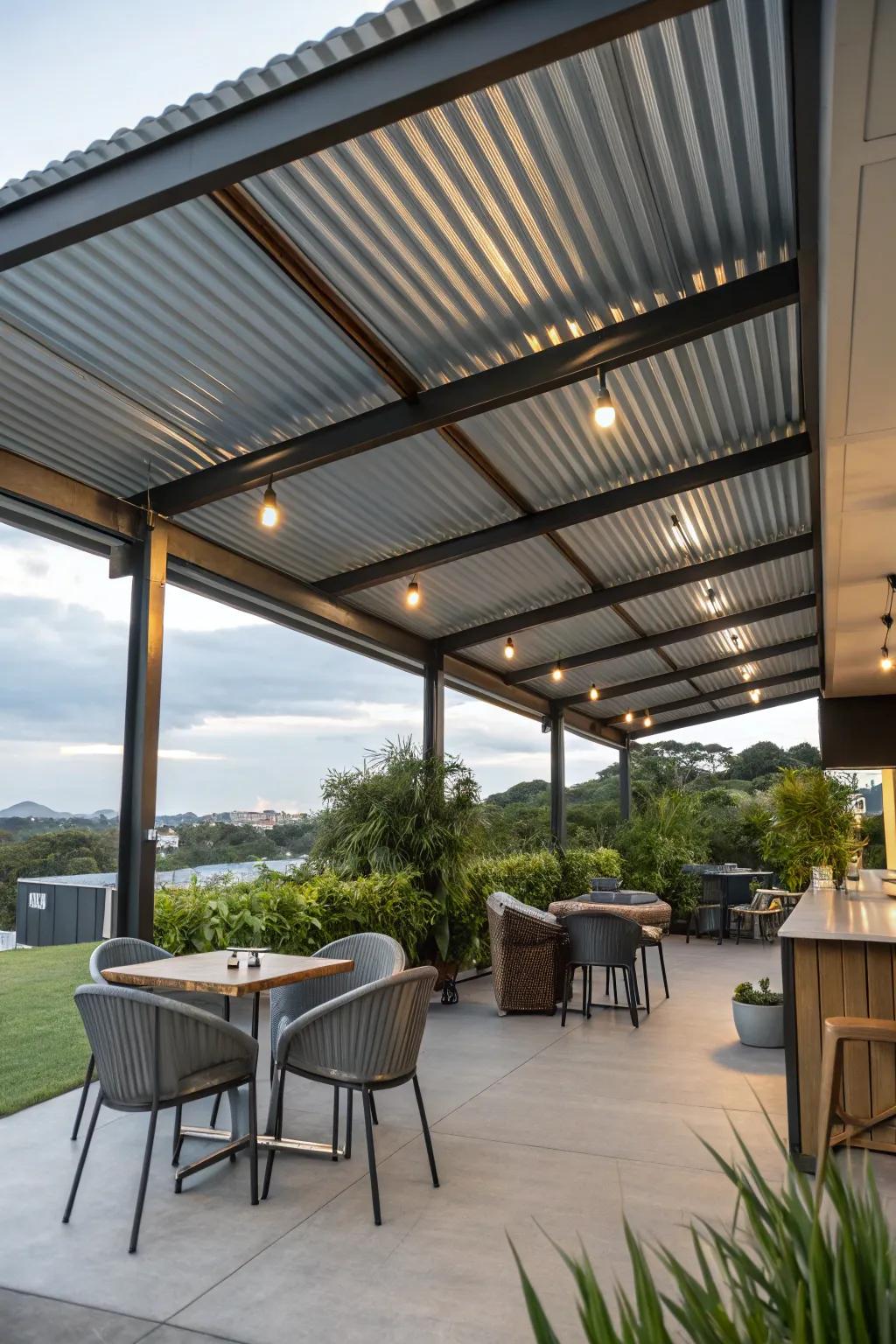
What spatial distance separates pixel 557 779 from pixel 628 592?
4.44 meters

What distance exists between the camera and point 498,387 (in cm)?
499

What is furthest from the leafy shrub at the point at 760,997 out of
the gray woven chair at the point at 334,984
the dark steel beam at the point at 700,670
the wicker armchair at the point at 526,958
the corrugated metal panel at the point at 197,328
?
the dark steel beam at the point at 700,670

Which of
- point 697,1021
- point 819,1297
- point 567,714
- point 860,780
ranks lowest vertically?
point 697,1021

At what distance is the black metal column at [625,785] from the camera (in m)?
15.7

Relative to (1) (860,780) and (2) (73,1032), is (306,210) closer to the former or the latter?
(2) (73,1032)

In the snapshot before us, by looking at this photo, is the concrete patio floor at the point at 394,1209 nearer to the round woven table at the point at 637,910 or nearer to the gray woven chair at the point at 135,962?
the gray woven chair at the point at 135,962

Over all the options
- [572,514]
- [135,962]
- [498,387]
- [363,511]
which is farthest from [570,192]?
[135,962]

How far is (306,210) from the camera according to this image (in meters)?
3.78

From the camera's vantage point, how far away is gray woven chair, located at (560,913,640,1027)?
6750 millimetres

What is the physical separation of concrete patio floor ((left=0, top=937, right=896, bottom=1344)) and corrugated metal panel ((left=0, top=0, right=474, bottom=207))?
3.02 m

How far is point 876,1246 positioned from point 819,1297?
15 centimetres

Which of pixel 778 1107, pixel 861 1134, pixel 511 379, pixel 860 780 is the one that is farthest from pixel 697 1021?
pixel 860 780

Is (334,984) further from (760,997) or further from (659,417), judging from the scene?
(659,417)

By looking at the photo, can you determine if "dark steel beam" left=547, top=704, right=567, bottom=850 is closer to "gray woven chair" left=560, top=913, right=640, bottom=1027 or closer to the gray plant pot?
"gray woven chair" left=560, top=913, right=640, bottom=1027
